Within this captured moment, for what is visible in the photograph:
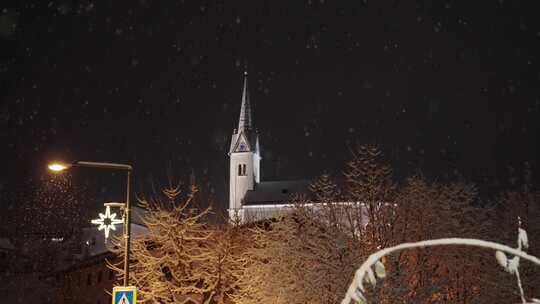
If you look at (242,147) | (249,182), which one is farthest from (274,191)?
(242,147)

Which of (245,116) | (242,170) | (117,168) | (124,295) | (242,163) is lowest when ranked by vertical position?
(124,295)

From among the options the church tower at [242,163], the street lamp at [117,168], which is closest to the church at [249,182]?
the church tower at [242,163]

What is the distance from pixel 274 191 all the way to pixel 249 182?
4.96m

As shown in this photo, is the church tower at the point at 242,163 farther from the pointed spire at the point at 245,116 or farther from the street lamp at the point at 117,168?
the street lamp at the point at 117,168

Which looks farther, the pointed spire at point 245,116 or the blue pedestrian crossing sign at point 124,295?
the pointed spire at point 245,116

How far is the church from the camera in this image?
110500 mm

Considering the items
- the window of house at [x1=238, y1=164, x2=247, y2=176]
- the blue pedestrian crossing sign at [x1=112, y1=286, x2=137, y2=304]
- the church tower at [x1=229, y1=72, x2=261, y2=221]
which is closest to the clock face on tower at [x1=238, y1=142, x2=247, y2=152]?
the church tower at [x1=229, y1=72, x2=261, y2=221]

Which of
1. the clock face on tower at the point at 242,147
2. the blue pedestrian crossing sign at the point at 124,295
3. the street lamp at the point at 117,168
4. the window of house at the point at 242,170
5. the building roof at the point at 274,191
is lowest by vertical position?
the blue pedestrian crossing sign at the point at 124,295

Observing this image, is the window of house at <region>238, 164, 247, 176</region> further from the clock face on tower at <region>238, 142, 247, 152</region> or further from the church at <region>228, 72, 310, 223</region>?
the clock face on tower at <region>238, 142, 247, 152</region>

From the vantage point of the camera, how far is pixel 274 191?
112312 mm

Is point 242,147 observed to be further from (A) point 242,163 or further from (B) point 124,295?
(B) point 124,295

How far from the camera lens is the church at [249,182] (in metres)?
110

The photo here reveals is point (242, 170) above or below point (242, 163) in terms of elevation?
below

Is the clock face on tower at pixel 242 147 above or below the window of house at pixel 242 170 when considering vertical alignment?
above
